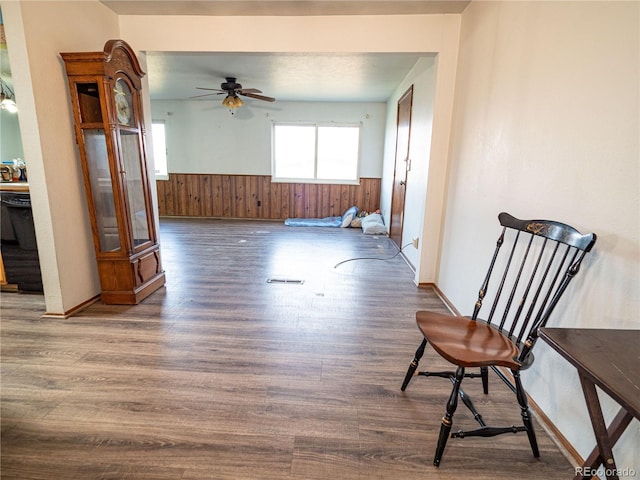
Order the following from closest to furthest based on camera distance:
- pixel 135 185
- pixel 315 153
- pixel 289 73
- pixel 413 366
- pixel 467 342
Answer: pixel 467 342 < pixel 413 366 < pixel 135 185 < pixel 289 73 < pixel 315 153

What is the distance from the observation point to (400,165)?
15.4 feet

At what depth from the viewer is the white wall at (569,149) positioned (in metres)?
1.12

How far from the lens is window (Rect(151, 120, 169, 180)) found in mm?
6574

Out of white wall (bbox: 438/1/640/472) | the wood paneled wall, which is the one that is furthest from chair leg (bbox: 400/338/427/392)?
the wood paneled wall

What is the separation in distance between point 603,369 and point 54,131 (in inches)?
125

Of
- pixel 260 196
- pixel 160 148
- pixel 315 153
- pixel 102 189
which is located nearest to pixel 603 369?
pixel 102 189

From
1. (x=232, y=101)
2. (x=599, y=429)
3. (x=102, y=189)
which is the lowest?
(x=599, y=429)

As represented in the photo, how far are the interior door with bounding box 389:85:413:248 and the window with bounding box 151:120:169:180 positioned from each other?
15.6 feet

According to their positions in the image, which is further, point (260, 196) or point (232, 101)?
point (260, 196)

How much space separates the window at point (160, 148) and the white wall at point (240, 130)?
0.38ft

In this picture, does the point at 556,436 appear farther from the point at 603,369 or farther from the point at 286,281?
the point at 286,281

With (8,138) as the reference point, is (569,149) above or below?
below

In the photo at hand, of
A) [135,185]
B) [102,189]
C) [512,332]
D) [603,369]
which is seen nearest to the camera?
[603,369]

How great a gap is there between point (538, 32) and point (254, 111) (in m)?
5.52
